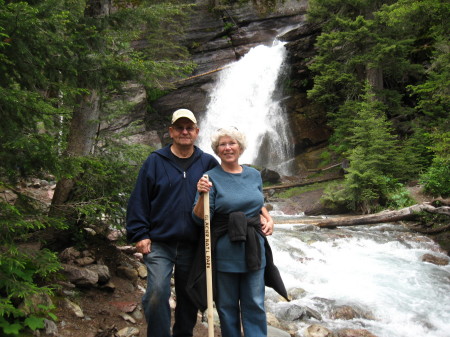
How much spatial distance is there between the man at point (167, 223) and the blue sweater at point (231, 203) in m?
0.23

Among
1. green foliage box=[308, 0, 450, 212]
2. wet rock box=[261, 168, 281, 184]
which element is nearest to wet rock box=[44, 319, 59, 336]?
green foliage box=[308, 0, 450, 212]

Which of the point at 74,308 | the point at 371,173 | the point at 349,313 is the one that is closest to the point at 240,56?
the point at 371,173

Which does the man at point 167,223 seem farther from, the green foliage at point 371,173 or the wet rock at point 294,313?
the green foliage at point 371,173

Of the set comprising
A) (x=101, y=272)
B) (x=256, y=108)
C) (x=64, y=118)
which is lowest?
(x=101, y=272)

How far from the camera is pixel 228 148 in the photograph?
9.65 ft

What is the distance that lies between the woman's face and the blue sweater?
0.41 ft

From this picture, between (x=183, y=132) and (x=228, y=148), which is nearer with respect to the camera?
(x=228, y=148)

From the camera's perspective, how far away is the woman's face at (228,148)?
295cm

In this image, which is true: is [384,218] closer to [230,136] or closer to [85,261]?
[85,261]

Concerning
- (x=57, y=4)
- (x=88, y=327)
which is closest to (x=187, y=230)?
(x=88, y=327)

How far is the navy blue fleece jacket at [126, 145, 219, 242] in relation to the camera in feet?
9.71

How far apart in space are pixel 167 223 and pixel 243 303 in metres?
0.92

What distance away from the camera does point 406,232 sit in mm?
10406

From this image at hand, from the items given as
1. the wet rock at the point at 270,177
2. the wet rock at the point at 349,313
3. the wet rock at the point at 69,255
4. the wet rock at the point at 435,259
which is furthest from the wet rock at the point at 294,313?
the wet rock at the point at 270,177
